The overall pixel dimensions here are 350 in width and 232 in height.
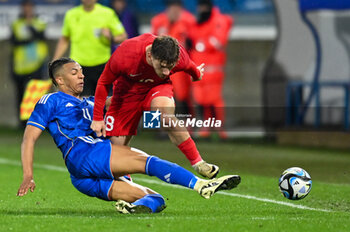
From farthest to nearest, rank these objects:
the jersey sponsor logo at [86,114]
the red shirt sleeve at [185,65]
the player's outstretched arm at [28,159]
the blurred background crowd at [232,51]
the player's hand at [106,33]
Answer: the blurred background crowd at [232,51]
the player's hand at [106,33]
the red shirt sleeve at [185,65]
the jersey sponsor logo at [86,114]
the player's outstretched arm at [28,159]

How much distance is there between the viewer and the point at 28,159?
684 centimetres

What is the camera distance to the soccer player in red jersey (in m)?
7.14

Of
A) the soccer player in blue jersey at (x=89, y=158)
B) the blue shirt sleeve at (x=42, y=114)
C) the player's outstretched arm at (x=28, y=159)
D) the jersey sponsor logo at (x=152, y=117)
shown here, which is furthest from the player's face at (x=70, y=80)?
the jersey sponsor logo at (x=152, y=117)

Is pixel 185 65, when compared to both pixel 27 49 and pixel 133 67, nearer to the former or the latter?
pixel 133 67

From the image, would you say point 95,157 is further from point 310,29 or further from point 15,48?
point 15,48

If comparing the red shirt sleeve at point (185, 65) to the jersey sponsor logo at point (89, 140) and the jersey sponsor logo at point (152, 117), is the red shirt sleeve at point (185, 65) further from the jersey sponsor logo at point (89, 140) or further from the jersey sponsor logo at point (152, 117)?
the jersey sponsor logo at point (89, 140)

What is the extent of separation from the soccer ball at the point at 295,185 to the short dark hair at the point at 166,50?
4.52 ft

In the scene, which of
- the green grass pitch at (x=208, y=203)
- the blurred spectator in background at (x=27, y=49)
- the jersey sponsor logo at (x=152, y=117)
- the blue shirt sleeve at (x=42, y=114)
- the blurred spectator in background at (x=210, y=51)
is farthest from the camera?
the blurred spectator in background at (x=27, y=49)

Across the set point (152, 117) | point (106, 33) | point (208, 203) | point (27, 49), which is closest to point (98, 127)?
point (152, 117)

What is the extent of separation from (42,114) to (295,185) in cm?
209

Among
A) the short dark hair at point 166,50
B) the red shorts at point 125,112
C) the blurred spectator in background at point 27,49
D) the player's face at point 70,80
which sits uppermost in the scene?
the short dark hair at point 166,50

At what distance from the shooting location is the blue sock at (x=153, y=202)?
705cm

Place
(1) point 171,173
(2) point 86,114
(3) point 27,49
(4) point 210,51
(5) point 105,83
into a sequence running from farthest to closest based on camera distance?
(3) point 27,49 → (4) point 210,51 → (5) point 105,83 → (2) point 86,114 → (1) point 171,173

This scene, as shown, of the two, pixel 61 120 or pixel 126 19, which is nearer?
pixel 61 120
